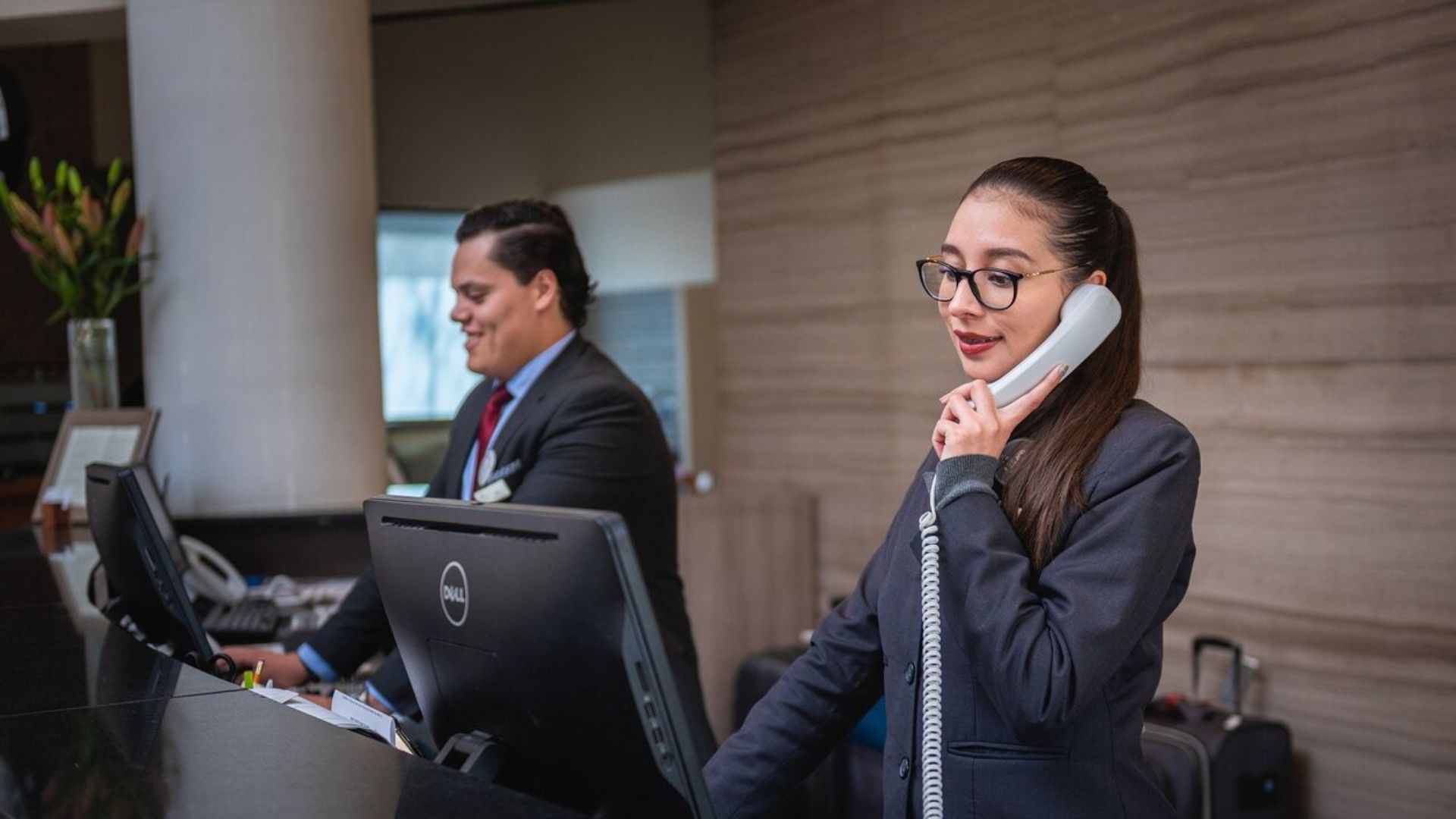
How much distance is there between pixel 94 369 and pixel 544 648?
3.46 metres

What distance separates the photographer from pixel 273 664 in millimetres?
2354

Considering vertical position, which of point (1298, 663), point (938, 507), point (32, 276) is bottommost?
point (1298, 663)

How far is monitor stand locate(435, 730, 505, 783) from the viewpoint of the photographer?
1.29 m

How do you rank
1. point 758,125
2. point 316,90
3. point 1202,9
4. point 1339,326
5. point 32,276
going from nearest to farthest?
point 1339,326, point 1202,9, point 316,90, point 758,125, point 32,276

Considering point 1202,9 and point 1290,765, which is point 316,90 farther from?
point 1290,765

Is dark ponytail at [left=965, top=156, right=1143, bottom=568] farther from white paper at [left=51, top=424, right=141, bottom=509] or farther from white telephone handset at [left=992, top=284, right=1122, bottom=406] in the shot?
white paper at [left=51, top=424, right=141, bottom=509]

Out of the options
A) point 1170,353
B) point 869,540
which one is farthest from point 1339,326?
point 869,540

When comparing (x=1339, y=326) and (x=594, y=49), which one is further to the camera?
(x=594, y=49)

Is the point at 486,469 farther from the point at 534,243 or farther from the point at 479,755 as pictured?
the point at 479,755

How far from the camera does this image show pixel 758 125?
5.37 m

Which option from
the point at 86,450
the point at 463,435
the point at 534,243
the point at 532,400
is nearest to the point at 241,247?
the point at 86,450

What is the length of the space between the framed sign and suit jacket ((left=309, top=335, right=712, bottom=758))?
4.85 feet

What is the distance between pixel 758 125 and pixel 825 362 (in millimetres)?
999

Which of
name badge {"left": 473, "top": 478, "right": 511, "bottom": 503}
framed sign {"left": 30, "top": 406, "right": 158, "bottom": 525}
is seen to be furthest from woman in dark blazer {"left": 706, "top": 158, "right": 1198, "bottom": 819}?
framed sign {"left": 30, "top": 406, "right": 158, "bottom": 525}
